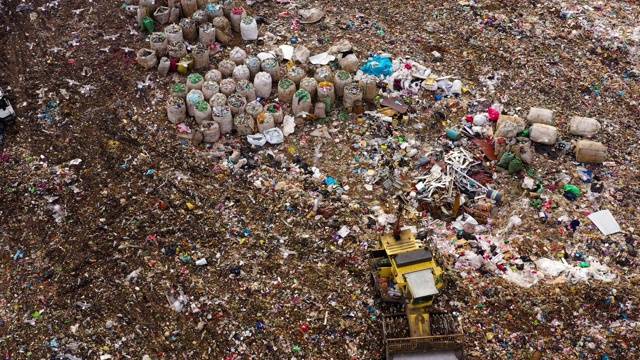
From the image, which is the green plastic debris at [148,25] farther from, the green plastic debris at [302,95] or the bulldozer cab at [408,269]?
the bulldozer cab at [408,269]

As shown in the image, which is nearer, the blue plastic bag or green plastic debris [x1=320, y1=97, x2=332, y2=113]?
green plastic debris [x1=320, y1=97, x2=332, y2=113]

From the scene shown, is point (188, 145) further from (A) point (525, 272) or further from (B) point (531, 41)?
(B) point (531, 41)

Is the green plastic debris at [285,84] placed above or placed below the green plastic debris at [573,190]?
above

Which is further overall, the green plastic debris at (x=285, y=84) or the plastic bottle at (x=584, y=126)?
the green plastic debris at (x=285, y=84)

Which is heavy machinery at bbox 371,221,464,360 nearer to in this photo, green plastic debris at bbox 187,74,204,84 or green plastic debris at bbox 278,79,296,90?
green plastic debris at bbox 278,79,296,90

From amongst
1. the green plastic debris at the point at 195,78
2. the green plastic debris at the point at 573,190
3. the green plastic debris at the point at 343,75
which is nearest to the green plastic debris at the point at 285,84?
the green plastic debris at the point at 343,75

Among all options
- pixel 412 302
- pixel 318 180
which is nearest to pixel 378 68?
pixel 318 180

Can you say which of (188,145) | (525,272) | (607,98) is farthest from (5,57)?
(607,98)

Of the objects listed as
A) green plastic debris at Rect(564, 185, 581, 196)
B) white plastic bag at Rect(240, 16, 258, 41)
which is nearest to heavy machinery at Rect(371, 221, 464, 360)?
green plastic debris at Rect(564, 185, 581, 196)
